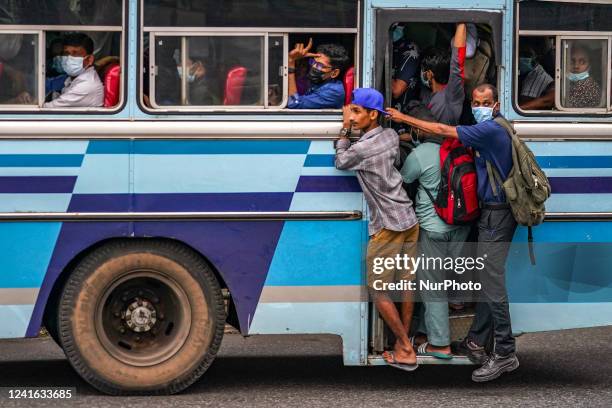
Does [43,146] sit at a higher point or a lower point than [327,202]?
higher

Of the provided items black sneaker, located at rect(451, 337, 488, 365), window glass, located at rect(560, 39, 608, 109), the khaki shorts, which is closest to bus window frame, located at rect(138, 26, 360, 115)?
the khaki shorts

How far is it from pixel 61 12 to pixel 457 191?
101 inches

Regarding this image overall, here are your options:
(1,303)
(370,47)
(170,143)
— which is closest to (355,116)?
(370,47)

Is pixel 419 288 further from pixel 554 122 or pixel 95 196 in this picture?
pixel 95 196

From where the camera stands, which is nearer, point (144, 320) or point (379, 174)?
point (379, 174)

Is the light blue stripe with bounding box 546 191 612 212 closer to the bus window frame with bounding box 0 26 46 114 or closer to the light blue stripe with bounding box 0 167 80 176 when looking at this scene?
the light blue stripe with bounding box 0 167 80 176

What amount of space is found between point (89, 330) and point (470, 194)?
2.41 meters

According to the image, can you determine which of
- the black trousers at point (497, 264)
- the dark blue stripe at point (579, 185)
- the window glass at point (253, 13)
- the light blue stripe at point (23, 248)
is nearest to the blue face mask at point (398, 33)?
the window glass at point (253, 13)

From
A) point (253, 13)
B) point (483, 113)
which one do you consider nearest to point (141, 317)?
point (253, 13)

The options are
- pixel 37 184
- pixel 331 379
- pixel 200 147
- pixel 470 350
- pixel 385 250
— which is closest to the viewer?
pixel 37 184

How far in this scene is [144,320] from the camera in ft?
25.9

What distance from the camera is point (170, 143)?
7.66 meters

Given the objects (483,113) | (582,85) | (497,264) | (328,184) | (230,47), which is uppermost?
(230,47)

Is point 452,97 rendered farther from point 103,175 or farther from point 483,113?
point 103,175
